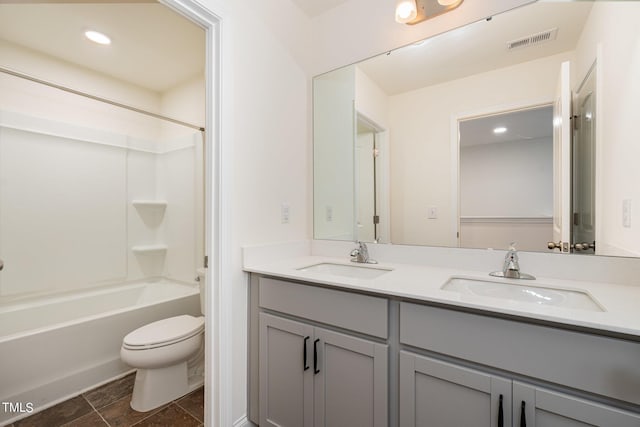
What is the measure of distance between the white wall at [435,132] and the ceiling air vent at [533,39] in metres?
0.08

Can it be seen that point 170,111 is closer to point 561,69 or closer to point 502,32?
point 502,32

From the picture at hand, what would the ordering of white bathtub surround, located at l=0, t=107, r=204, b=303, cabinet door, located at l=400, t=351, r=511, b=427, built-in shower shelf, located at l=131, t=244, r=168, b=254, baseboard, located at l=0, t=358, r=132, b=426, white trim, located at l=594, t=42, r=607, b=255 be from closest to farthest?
cabinet door, located at l=400, t=351, r=511, b=427 → white trim, located at l=594, t=42, r=607, b=255 → baseboard, located at l=0, t=358, r=132, b=426 → white bathtub surround, located at l=0, t=107, r=204, b=303 → built-in shower shelf, located at l=131, t=244, r=168, b=254

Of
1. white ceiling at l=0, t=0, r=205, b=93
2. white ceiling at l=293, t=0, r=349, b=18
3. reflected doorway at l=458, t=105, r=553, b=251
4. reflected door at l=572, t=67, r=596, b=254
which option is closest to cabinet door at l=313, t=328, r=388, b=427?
reflected doorway at l=458, t=105, r=553, b=251

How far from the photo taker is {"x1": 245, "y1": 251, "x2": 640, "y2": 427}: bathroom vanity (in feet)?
2.31

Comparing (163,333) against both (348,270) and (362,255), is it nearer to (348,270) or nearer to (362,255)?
(348,270)

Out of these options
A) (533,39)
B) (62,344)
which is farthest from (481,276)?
(62,344)

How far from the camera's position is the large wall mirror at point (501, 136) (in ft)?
3.44

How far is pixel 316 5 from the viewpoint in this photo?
1776mm

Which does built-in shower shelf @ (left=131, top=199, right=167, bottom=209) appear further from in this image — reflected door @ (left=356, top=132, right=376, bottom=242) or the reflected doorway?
the reflected doorway

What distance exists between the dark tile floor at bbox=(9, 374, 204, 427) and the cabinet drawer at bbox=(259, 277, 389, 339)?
34.5 inches

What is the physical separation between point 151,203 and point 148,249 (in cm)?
44

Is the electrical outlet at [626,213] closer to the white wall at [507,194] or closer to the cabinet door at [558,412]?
the white wall at [507,194]

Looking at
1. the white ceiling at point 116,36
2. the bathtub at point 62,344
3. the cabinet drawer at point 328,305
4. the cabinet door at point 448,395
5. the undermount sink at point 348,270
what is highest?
the white ceiling at point 116,36

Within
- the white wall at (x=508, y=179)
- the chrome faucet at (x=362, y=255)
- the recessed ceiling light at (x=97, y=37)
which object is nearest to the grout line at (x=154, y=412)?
the chrome faucet at (x=362, y=255)
